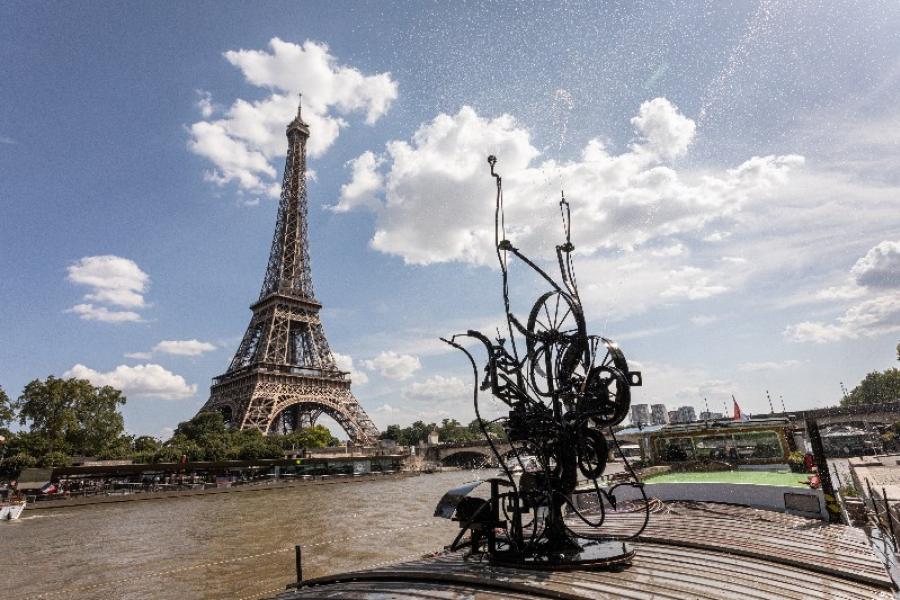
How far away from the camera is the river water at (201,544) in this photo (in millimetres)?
16312

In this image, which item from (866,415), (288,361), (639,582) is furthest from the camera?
(288,361)

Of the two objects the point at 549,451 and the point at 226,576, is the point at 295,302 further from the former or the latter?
the point at 549,451

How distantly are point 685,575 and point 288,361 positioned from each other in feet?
266

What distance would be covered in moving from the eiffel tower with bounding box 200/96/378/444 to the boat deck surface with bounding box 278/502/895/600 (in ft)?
218

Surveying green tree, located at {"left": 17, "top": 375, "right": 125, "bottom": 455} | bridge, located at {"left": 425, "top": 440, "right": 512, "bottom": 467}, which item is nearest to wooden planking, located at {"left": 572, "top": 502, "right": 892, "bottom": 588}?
green tree, located at {"left": 17, "top": 375, "right": 125, "bottom": 455}

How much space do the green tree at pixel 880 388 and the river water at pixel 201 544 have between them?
10680 centimetres

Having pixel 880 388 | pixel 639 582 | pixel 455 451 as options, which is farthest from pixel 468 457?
pixel 639 582

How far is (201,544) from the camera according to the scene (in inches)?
926

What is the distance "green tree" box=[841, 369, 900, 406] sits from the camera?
98.2m

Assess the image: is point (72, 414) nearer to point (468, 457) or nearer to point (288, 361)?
point (288, 361)

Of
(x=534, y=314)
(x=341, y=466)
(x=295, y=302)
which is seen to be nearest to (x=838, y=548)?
(x=534, y=314)

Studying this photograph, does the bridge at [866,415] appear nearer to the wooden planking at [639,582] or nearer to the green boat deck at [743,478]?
the green boat deck at [743,478]

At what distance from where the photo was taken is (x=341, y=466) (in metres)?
69.8

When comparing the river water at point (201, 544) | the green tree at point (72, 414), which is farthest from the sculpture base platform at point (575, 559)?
the green tree at point (72, 414)
